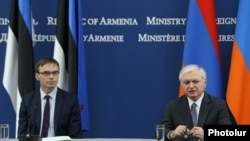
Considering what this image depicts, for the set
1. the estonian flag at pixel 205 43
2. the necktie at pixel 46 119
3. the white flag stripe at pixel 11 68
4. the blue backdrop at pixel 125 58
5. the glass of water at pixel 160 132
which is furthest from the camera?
the blue backdrop at pixel 125 58

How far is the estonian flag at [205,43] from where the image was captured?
5332 mm

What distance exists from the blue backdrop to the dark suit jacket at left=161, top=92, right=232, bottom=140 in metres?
1.28

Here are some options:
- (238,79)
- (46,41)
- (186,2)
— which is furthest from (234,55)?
(46,41)

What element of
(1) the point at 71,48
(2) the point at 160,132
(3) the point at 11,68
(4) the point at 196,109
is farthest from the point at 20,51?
(2) the point at 160,132

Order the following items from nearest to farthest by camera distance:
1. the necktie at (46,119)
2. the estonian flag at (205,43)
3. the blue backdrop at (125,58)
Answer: the necktie at (46,119) < the estonian flag at (205,43) < the blue backdrop at (125,58)

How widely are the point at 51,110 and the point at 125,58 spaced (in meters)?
1.28

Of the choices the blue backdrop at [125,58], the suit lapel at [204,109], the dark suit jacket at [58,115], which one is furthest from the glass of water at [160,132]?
the blue backdrop at [125,58]

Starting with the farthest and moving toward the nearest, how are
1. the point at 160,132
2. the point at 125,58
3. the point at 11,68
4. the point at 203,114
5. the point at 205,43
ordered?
the point at 125,58
the point at 11,68
the point at 205,43
the point at 203,114
the point at 160,132

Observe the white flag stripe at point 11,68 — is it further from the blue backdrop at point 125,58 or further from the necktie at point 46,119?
the necktie at point 46,119

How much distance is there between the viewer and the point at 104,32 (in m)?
5.80

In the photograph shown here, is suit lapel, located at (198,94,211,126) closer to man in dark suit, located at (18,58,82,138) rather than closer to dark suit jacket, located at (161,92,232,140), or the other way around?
dark suit jacket, located at (161,92,232,140)

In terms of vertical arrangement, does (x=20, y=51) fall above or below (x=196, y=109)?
above

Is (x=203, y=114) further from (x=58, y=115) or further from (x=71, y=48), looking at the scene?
(x=71, y=48)

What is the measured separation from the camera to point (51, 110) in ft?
15.7
